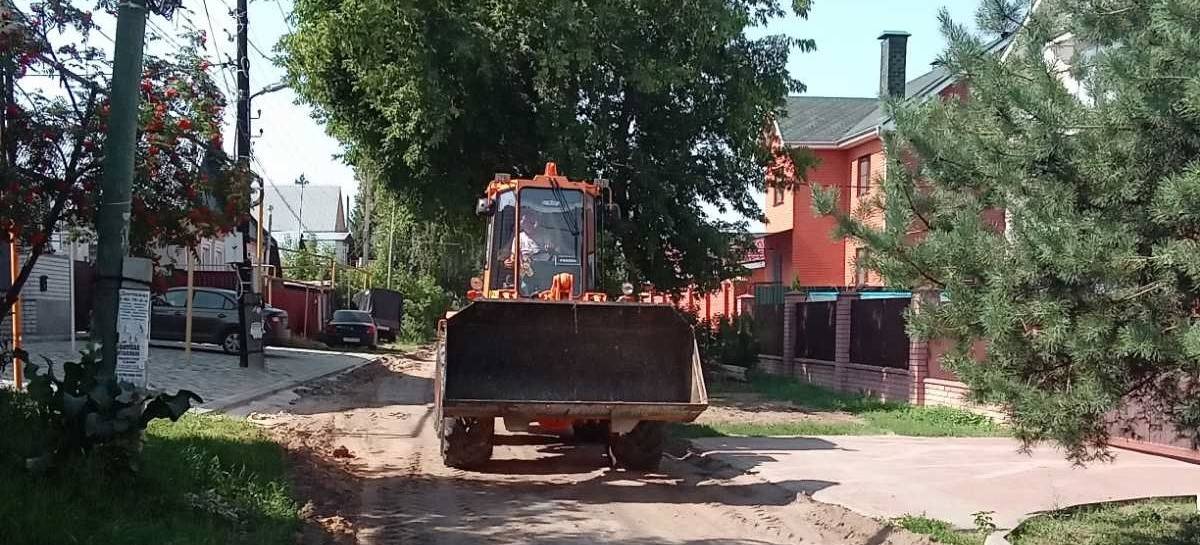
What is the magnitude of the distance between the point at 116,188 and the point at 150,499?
89.9 inches

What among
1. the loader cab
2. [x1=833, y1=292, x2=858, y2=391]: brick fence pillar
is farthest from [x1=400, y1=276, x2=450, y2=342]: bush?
the loader cab

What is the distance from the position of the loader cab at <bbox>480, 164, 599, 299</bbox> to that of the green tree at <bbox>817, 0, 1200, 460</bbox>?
241 inches

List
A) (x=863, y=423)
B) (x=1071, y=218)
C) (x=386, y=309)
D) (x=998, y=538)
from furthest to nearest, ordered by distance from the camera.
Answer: (x=386, y=309) → (x=863, y=423) → (x=998, y=538) → (x=1071, y=218)

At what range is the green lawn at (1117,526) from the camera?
7.93 m

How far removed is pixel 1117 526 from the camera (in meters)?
8.49

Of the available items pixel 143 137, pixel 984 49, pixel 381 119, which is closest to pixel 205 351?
pixel 381 119

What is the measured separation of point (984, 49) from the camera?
20.5ft

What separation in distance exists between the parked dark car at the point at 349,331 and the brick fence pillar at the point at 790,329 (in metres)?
17.0

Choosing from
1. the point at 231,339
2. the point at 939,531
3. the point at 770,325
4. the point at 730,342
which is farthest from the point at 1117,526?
the point at 231,339

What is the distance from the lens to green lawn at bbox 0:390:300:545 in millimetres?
6086

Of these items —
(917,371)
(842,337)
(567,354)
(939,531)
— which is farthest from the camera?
(842,337)

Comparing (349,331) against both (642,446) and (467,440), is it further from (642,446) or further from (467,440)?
(642,446)

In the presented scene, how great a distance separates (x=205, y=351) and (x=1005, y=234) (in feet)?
73.6

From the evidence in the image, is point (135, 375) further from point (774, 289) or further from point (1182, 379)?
point (774, 289)
